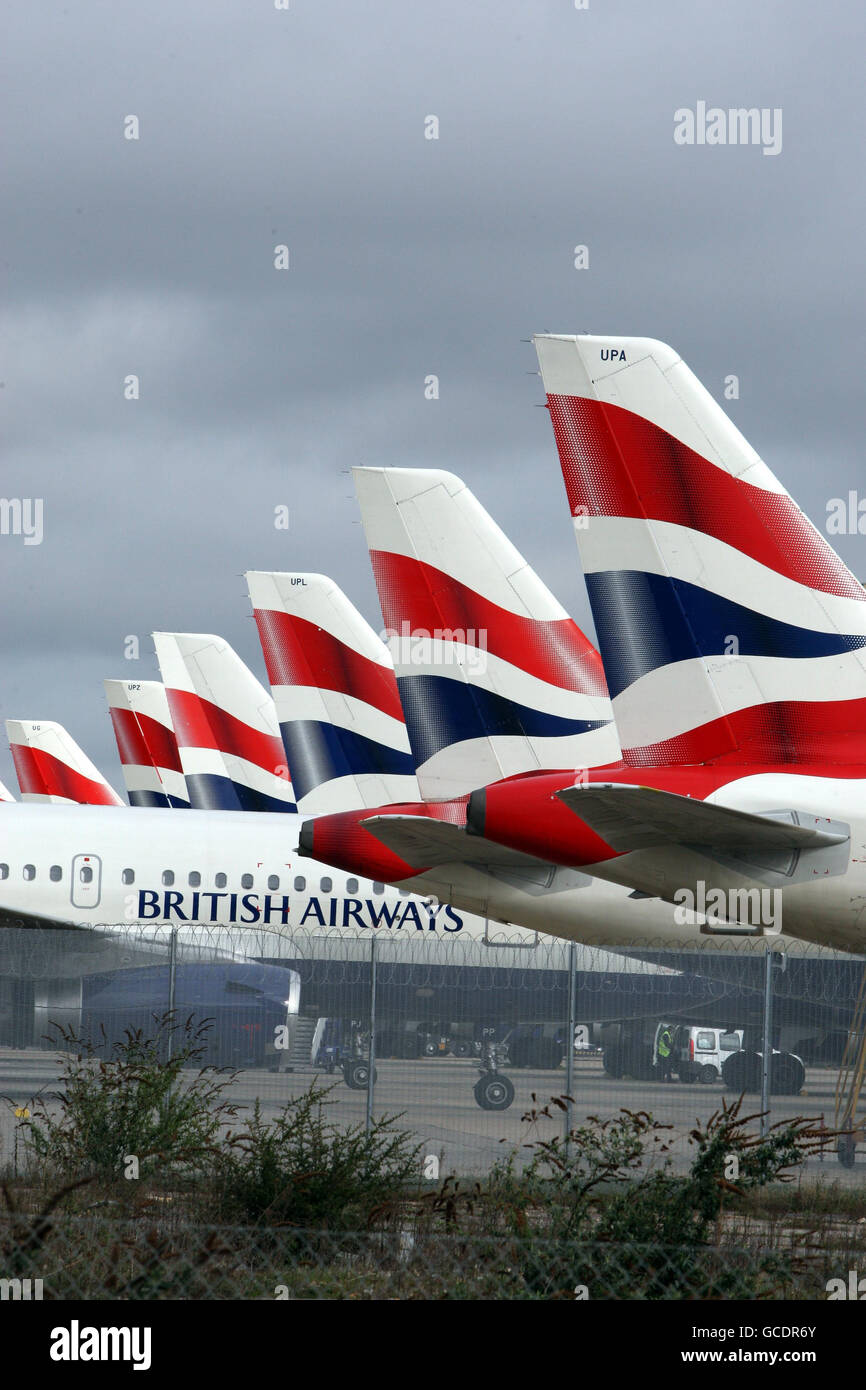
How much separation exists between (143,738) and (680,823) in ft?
124

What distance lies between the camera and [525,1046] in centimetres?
1645

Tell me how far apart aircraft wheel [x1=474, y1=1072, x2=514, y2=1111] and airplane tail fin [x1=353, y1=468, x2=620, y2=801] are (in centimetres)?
427

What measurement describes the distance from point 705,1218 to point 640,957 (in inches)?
277

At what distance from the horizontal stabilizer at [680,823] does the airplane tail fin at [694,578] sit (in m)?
1.07

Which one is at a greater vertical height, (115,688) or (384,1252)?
(115,688)

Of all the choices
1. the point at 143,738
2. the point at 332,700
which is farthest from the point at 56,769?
the point at 332,700

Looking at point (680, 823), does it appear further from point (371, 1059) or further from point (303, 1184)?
point (371, 1059)

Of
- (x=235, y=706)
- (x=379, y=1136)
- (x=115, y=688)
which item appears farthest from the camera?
(x=115, y=688)

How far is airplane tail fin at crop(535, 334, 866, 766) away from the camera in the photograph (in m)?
12.7

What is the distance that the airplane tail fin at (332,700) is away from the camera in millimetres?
26797

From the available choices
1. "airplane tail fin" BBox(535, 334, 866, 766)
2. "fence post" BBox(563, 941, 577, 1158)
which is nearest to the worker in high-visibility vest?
"fence post" BBox(563, 941, 577, 1158)
